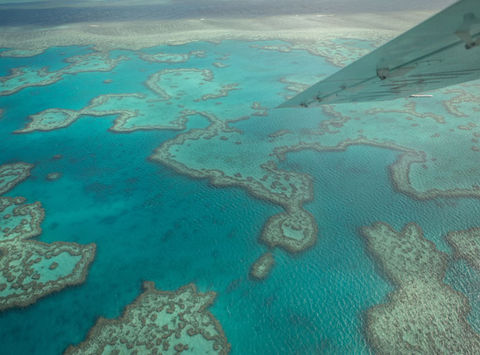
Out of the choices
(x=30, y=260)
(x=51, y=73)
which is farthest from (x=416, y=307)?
(x=51, y=73)

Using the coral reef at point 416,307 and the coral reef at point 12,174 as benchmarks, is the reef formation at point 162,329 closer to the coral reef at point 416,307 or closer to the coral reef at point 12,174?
the coral reef at point 416,307

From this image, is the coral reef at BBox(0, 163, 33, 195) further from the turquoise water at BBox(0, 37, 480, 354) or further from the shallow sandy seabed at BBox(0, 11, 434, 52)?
the shallow sandy seabed at BBox(0, 11, 434, 52)

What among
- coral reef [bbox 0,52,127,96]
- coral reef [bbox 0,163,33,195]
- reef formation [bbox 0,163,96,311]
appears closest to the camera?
reef formation [bbox 0,163,96,311]

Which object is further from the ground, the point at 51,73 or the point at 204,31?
the point at 204,31

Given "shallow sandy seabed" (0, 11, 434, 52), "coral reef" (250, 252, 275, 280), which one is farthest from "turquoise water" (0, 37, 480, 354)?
"shallow sandy seabed" (0, 11, 434, 52)

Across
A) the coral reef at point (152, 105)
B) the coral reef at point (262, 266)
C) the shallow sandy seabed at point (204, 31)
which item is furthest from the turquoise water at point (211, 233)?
the shallow sandy seabed at point (204, 31)

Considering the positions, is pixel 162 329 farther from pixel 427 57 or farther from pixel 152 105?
pixel 152 105

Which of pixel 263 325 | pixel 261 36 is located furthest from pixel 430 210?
pixel 261 36
